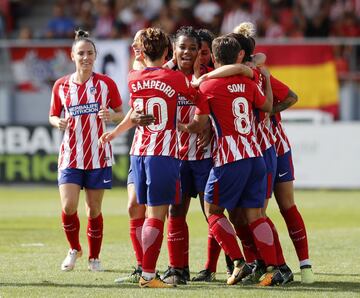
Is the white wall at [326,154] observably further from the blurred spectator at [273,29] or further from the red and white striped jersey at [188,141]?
the red and white striped jersey at [188,141]

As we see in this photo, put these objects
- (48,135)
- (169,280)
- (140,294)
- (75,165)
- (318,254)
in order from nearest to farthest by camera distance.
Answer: (140,294)
(169,280)
(75,165)
(318,254)
(48,135)

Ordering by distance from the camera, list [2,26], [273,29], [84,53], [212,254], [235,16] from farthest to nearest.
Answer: [2,26] → [235,16] → [273,29] → [84,53] → [212,254]

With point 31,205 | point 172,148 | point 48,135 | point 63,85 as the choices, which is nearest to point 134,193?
point 172,148

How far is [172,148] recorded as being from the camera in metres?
9.36

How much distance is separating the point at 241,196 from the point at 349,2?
16.9m

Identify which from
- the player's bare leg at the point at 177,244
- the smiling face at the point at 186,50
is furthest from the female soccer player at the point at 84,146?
the smiling face at the point at 186,50

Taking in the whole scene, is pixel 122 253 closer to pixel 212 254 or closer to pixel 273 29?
pixel 212 254

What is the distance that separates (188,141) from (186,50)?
87 centimetres

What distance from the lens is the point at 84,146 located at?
35.9 feet

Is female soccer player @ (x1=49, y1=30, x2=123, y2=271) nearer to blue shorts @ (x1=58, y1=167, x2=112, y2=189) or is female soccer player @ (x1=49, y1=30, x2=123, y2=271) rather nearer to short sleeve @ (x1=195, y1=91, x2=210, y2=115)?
blue shorts @ (x1=58, y1=167, x2=112, y2=189)

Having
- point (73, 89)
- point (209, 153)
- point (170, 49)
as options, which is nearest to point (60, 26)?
point (73, 89)

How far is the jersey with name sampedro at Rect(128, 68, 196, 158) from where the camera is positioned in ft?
30.6

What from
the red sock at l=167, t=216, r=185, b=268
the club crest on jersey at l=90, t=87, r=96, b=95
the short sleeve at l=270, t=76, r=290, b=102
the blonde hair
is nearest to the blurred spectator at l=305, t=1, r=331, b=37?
the club crest on jersey at l=90, t=87, r=96, b=95

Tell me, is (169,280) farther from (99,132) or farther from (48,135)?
(48,135)
